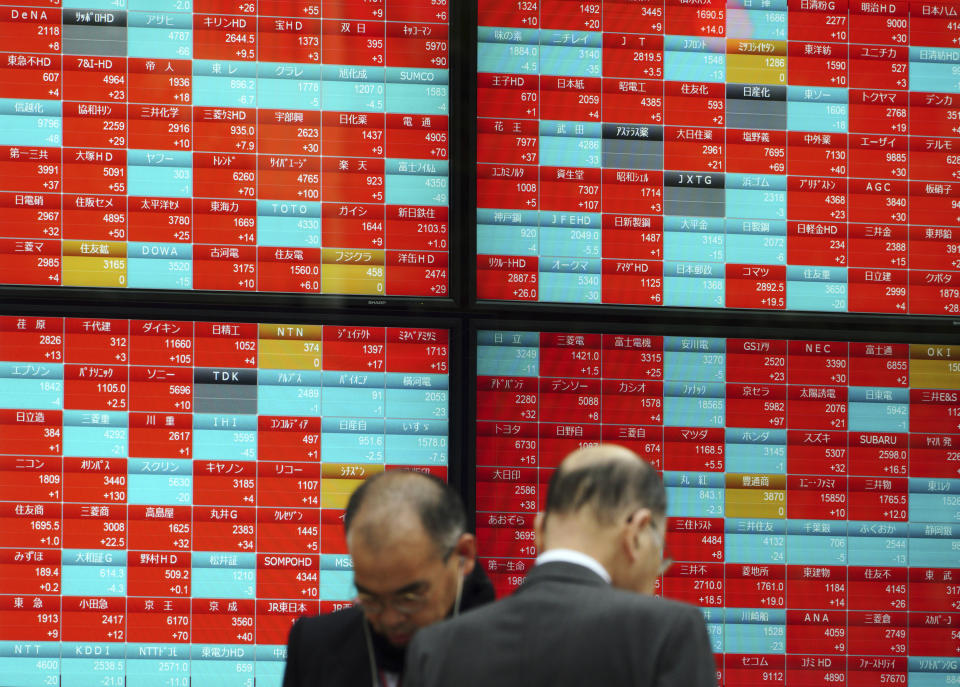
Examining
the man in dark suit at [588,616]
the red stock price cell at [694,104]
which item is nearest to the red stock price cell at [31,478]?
the man in dark suit at [588,616]

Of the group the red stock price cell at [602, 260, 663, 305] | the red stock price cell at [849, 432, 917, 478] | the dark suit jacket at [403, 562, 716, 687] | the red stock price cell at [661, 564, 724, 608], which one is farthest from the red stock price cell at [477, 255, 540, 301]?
the dark suit jacket at [403, 562, 716, 687]

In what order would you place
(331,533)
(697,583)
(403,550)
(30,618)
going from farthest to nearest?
1. (697,583)
2. (331,533)
3. (30,618)
4. (403,550)

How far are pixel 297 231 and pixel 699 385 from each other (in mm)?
1444

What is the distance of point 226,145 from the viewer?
3314mm

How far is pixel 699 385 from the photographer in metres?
3.43

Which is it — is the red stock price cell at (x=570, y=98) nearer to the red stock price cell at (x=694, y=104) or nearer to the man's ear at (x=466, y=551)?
the red stock price cell at (x=694, y=104)

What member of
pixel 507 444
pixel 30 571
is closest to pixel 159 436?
pixel 30 571

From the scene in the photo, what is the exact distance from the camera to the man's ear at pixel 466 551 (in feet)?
7.09

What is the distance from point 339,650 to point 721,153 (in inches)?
84.5

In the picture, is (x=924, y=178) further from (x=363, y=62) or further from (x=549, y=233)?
(x=363, y=62)

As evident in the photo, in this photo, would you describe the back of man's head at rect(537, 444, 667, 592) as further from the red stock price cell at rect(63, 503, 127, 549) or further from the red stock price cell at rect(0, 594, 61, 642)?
the red stock price cell at rect(0, 594, 61, 642)

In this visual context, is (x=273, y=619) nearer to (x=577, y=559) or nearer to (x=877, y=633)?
(x=577, y=559)

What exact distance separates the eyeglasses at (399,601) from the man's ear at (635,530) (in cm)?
43

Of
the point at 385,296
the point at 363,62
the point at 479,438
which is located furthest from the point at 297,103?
the point at 479,438
